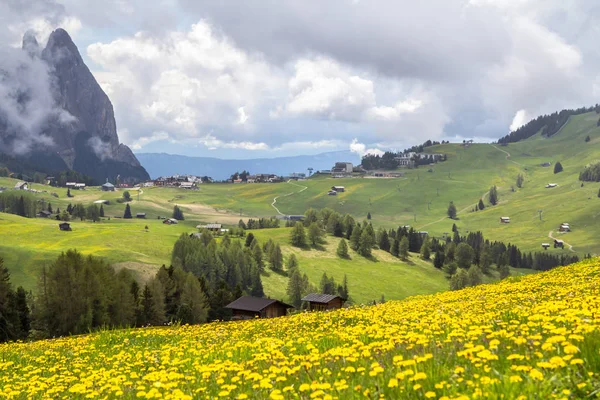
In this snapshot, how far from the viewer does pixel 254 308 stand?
298 ft

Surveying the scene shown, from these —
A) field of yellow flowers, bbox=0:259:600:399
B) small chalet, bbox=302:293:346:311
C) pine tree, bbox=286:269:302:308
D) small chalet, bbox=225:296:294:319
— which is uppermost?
field of yellow flowers, bbox=0:259:600:399

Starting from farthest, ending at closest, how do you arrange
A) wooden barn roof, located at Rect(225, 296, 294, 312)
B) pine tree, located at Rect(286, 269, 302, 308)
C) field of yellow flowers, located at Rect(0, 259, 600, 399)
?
pine tree, located at Rect(286, 269, 302, 308)
wooden barn roof, located at Rect(225, 296, 294, 312)
field of yellow flowers, located at Rect(0, 259, 600, 399)

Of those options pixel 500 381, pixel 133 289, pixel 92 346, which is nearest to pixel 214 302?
pixel 133 289

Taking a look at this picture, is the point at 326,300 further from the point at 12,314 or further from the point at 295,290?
the point at 295,290

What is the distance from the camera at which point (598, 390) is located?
6.81m

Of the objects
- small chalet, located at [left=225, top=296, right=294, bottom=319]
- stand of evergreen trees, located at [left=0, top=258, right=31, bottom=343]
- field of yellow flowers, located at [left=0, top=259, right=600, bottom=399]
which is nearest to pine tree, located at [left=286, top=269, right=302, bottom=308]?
small chalet, located at [left=225, top=296, right=294, bottom=319]

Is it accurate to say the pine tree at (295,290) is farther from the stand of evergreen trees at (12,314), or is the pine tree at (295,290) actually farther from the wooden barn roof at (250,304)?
the stand of evergreen trees at (12,314)

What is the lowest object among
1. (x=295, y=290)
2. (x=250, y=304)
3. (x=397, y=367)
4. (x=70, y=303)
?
(x=295, y=290)

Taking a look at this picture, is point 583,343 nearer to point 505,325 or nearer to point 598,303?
point 505,325

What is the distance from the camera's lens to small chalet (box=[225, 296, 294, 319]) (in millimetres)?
90750

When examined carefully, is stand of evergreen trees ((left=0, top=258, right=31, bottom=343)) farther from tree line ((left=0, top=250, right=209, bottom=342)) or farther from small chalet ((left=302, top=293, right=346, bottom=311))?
small chalet ((left=302, top=293, right=346, bottom=311))

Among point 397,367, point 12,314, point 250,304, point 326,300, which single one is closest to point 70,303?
point 12,314

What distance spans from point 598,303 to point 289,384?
27.3 ft

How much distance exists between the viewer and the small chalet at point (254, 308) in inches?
3573
